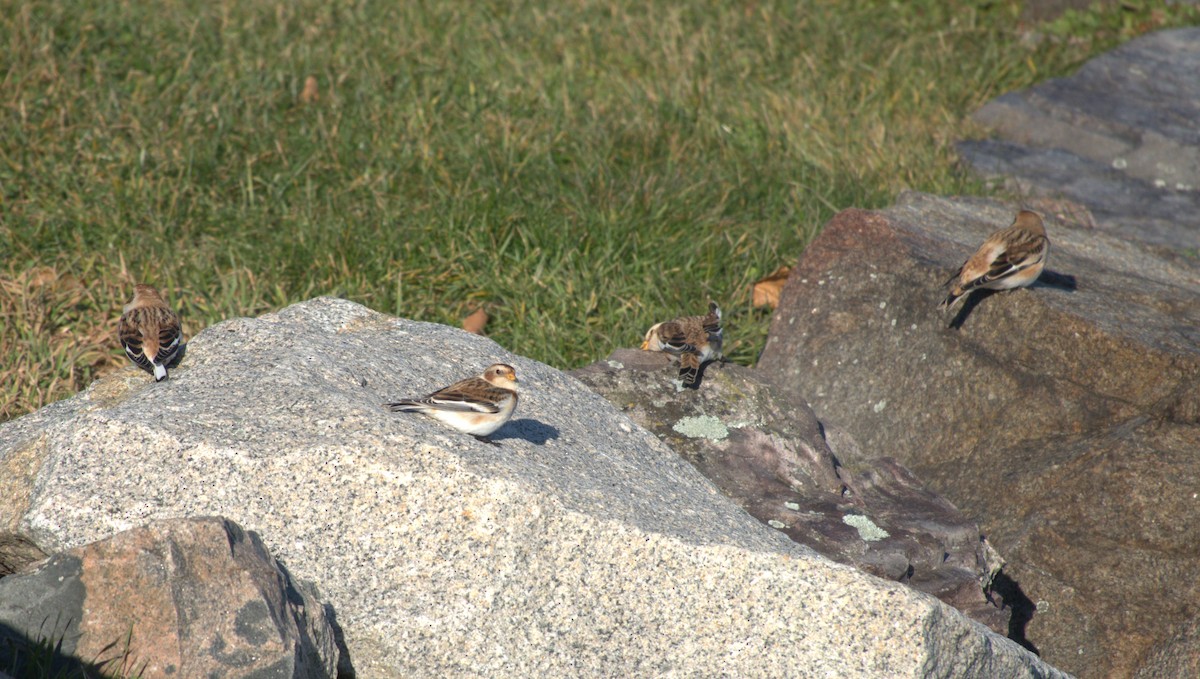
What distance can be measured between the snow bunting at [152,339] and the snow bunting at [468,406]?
1.14 metres

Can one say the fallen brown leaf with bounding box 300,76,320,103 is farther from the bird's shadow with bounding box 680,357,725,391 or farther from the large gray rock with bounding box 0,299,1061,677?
the large gray rock with bounding box 0,299,1061,677

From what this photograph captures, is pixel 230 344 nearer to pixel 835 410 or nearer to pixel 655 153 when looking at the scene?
pixel 835 410

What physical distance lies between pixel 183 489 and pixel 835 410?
11.7ft

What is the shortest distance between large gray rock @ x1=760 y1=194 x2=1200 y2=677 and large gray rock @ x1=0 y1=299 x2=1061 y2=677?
4.00 feet

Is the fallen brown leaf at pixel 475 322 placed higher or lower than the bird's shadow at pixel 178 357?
lower

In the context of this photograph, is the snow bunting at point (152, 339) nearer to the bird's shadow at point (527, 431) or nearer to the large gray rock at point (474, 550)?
the large gray rock at point (474, 550)

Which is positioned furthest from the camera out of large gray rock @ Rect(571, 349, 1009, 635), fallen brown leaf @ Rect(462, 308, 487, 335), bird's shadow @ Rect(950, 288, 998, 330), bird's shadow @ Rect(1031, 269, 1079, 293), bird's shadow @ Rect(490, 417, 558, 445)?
fallen brown leaf @ Rect(462, 308, 487, 335)

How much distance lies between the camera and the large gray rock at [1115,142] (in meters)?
8.81

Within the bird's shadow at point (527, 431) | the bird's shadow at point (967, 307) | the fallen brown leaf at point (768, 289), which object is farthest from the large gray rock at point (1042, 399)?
the bird's shadow at point (527, 431)

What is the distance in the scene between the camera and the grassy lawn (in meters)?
7.14

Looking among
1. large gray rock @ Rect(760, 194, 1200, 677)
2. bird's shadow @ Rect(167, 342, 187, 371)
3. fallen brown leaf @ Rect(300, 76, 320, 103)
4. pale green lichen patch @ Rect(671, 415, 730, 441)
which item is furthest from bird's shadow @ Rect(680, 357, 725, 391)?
fallen brown leaf @ Rect(300, 76, 320, 103)

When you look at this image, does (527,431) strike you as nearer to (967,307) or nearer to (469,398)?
(469,398)

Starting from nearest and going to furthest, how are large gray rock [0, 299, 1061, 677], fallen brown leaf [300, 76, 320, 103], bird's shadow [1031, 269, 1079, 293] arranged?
large gray rock [0, 299, 1061, 677]
bird's shadow [1031, 269, 1079, 293]
fallen brown leaf [300, 76, 320, 103]

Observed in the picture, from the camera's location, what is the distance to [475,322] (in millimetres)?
7086
